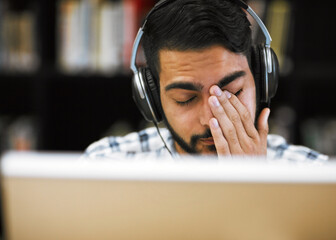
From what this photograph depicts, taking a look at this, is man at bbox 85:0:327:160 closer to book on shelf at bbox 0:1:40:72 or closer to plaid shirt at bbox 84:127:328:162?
plaid shirt at bbox 84:127:328:162

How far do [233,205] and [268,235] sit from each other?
0.07m

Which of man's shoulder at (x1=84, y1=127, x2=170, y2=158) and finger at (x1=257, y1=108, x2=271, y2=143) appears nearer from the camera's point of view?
finger at (x1=257, y1=108, x2=271, y2=143)

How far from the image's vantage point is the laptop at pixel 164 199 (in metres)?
0.44

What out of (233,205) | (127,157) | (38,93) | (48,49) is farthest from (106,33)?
(233,205)

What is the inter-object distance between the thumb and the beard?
101mm

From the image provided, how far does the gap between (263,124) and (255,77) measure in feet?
0.32

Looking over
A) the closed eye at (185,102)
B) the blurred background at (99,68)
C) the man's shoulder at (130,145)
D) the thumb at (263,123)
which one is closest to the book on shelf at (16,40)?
the blurred background at (99,68)

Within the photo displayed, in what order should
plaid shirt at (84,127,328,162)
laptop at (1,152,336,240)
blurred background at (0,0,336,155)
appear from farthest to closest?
blurred background at (0,0,336,155) → plaid shirt at (84,127,328,162) → laptop at (1,152,336,240)

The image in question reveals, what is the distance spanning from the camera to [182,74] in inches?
28.0

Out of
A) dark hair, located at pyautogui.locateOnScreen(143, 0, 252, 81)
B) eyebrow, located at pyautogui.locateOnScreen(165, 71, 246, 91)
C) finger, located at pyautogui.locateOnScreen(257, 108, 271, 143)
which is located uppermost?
dark hair, located at pyautogui.locateOnScreen(143, 0, 252, 81)

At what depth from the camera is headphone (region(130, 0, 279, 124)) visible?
0.73 meters

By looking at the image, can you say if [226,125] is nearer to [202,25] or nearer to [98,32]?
[202,25]

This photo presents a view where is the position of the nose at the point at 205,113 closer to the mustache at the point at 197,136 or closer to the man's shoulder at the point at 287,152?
the mustache at the point at 197,136

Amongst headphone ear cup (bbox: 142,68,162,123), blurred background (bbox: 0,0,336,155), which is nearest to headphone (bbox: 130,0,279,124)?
headphone ear cup (bbox: 142,68,162,123)
